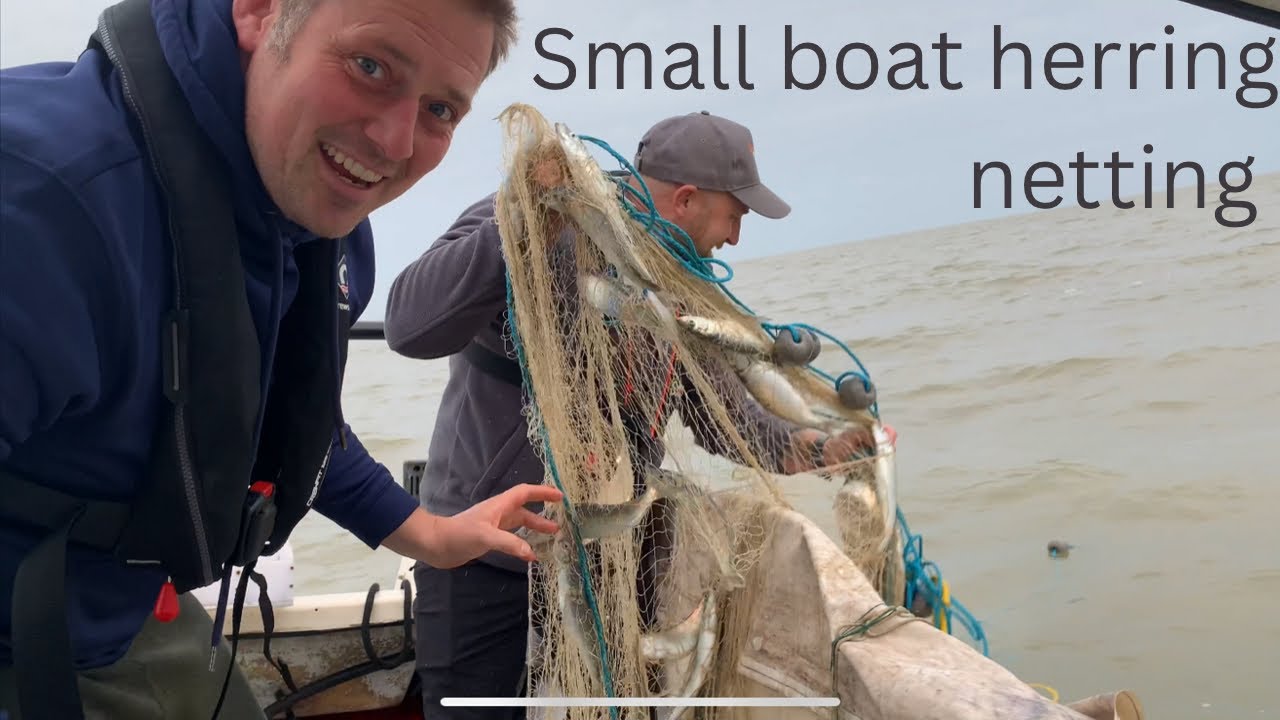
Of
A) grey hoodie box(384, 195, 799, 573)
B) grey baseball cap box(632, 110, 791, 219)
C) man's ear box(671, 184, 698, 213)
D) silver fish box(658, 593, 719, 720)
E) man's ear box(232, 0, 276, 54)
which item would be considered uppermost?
man's ear box(232, 0, 276, 54)

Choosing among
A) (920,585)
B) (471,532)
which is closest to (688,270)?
(471,532)

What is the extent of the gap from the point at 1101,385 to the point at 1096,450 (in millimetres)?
2341

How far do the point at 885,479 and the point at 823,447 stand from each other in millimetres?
179

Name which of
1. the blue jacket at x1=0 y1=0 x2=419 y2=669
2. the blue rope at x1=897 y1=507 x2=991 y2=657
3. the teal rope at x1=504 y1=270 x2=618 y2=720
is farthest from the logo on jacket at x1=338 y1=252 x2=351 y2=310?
the blue rope at x1=897 y1=507 x2=991 y2=657

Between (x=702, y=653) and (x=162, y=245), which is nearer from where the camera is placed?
(x=162, y=245)

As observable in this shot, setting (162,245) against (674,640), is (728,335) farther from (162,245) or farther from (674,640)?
(162,245)

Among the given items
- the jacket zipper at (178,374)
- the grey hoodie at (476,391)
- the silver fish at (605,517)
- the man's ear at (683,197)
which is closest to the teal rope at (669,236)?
the grey hoodie at (476,391)

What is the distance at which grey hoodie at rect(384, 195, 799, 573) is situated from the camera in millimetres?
1788

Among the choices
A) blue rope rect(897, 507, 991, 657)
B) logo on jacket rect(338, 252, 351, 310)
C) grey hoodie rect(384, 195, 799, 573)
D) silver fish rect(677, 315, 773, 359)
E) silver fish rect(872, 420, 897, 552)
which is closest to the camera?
logo on jacket rect(338, 252, 351, 310)

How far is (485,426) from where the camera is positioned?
76.9 inches

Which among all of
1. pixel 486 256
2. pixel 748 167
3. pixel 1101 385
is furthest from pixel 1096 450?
pixel 486 256

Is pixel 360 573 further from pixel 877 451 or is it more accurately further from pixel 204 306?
pixel 204 306

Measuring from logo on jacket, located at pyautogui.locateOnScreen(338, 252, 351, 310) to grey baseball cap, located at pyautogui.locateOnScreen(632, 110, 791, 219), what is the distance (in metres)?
0.97

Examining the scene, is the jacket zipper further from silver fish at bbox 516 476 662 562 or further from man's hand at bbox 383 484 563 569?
silver fish at bbox 516 476 662 562
